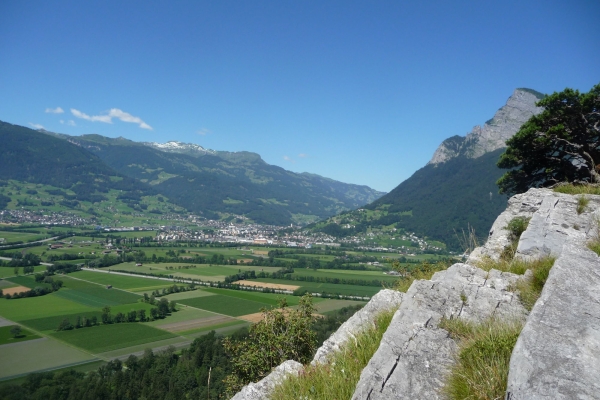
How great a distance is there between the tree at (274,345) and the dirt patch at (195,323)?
141 feet

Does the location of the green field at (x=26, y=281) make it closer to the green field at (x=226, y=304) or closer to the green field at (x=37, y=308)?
the green field at (x=37, y=308)

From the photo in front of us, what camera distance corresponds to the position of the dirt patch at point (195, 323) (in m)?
50.1

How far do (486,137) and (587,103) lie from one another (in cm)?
19385

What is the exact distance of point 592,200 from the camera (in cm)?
1023

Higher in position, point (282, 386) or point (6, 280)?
point (282, 386)

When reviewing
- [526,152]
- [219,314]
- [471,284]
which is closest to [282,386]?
[471,284]

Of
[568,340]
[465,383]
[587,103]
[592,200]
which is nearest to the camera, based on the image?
[568,340]

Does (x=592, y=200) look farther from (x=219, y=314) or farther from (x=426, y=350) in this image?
(x=219, y=314)

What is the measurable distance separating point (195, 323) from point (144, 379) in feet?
61.0

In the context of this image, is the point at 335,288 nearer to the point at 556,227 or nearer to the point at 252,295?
the point at 252,295

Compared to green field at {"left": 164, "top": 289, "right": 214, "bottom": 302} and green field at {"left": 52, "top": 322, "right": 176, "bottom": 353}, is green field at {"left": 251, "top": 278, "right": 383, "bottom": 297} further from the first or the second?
green field at {"left": 52, "top": 322, "right": 176, "bottom": 353}

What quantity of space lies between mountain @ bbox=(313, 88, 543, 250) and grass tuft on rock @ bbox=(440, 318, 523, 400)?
12212 centimetres

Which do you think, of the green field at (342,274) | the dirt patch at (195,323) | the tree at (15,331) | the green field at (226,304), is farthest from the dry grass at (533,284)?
the green field at (342,274)

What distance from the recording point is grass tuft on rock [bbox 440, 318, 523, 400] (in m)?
3.32
